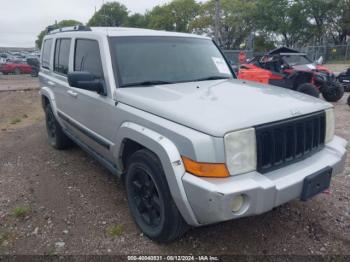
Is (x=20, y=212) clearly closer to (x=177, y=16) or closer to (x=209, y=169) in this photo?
(x=209, y=169)

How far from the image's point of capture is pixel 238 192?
2188mm

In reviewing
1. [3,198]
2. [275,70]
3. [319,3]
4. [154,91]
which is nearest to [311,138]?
[154,91]

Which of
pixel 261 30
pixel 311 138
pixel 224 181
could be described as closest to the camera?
pixel 224 181

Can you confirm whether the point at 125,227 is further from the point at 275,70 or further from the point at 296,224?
the point at 275,70

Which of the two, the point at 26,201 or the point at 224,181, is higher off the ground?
the point at 224,181

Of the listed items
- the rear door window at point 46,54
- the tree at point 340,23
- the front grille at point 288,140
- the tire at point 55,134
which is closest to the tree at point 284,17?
the tree at point 340,23

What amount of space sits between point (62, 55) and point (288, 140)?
349cm

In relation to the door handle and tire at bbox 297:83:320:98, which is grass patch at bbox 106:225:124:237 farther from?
tire at bbox 297:83:320:98

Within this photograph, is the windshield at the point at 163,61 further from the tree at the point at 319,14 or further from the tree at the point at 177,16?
the tree at the point at 177,16

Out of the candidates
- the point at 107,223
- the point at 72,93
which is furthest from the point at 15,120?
the point at 107,223

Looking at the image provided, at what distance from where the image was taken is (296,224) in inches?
125

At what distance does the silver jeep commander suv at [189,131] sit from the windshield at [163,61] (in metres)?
0.01

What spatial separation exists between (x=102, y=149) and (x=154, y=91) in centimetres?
98

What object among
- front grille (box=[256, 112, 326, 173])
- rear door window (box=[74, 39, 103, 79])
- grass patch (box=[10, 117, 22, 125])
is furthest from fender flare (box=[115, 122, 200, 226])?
grass patch (box=[10, 117, 22, 125])
